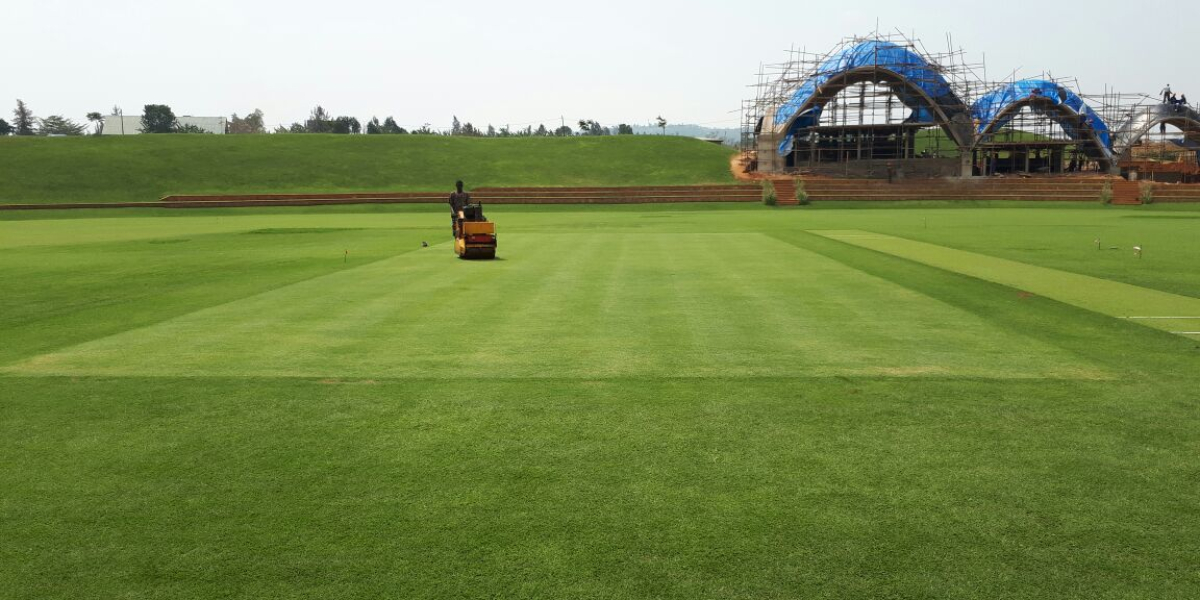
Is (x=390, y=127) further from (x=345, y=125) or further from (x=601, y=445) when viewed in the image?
(x=601, y=445)

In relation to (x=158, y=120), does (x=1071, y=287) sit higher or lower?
lower

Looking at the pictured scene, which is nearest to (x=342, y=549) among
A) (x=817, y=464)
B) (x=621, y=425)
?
(x=621, y=425)

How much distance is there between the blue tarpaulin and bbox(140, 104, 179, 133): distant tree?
160094mm

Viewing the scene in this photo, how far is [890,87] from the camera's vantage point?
90.1 meters

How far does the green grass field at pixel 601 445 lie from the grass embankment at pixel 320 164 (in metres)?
72.9

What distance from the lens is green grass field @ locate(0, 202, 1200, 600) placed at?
4.40 metres

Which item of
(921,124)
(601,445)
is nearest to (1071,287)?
(601,445)

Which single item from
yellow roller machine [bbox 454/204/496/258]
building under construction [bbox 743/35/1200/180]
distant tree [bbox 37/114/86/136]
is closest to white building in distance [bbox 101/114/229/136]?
distant tree [bbox 37/114/86/136]

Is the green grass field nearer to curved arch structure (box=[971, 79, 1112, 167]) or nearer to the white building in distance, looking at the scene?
curved arch structure (box=[971, 79, 1112, 167])

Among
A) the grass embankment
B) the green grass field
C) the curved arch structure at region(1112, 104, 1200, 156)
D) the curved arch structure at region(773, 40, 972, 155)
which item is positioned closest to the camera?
the green grass field

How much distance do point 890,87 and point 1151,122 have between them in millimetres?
36650

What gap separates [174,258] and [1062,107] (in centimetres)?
9709

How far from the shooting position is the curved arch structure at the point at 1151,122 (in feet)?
322

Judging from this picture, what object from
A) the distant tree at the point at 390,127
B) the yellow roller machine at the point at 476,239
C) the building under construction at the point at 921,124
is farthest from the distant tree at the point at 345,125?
the yellow roller machine at the point at 476,239
